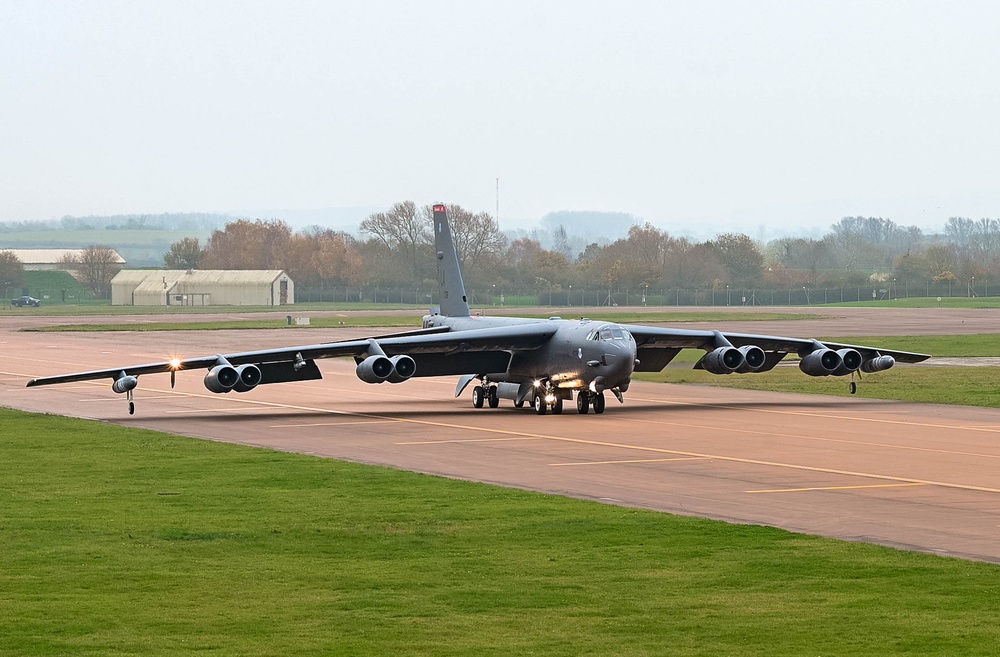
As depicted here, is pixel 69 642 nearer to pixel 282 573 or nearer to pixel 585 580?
pixel 282 573

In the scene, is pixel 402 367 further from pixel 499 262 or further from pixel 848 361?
pixel 499 262

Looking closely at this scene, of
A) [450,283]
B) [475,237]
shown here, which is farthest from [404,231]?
[450,283]

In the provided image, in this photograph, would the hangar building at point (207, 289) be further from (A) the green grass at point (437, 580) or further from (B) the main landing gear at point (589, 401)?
(A) the green grass at point (437, 580)

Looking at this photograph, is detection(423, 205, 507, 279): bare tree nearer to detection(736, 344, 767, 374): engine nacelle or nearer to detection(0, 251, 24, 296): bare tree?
detection(0, 251, 24, 296): bare tree

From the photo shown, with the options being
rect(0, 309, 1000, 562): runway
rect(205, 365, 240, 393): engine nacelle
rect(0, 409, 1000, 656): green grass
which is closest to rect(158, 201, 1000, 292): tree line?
rect(0, 309, 1000, 562): runway

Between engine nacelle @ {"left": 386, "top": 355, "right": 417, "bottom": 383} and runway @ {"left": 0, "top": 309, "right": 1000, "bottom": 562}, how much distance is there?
43.8 inches

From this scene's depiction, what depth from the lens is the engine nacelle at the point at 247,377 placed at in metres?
35.0

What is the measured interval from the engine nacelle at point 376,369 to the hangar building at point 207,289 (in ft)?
391

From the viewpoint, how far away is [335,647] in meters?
11.8

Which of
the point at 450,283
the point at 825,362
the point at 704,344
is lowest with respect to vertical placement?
the point at 825,362

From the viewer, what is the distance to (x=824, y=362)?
40.0 meters

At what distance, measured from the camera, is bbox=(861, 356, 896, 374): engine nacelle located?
40.4 meters

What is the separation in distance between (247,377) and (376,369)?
120 inches

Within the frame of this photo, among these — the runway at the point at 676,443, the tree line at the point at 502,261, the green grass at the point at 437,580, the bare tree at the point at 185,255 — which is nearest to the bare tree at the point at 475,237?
the tree line at the point at 502,261
